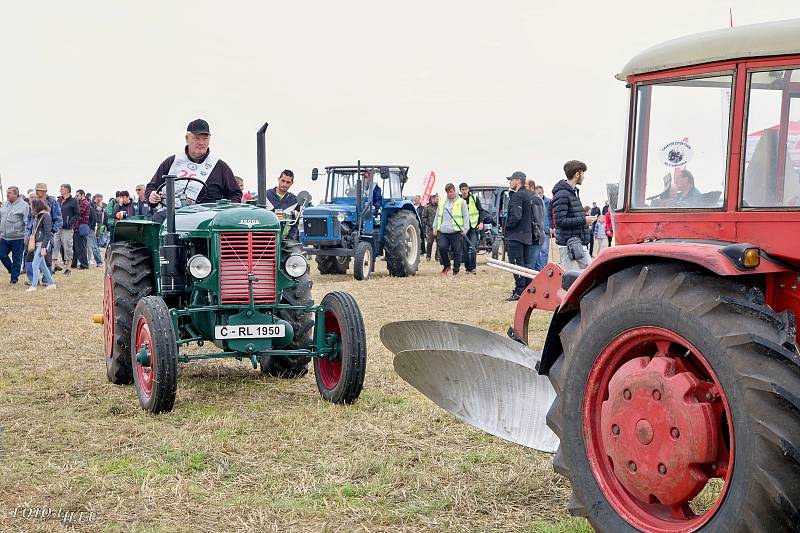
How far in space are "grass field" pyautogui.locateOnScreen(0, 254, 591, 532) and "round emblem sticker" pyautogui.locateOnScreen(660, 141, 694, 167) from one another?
57.4 inches

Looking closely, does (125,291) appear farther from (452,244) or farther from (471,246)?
(471,246)

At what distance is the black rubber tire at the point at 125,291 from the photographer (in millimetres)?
6578

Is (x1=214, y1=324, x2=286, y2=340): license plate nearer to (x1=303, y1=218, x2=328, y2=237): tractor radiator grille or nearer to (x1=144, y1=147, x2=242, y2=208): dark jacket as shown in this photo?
(x1=144, y1=147, x2=242, y2=208): dark jacket

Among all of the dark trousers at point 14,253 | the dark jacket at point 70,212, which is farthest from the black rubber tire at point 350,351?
the dark jacket at point 70,212

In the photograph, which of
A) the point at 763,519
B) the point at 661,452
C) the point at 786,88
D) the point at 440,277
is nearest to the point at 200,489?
the point at 661,452

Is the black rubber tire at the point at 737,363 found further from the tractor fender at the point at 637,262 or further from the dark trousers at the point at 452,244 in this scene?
the dark trousers at the point at 452,244

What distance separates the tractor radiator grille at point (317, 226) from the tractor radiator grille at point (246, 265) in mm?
Result: 10683

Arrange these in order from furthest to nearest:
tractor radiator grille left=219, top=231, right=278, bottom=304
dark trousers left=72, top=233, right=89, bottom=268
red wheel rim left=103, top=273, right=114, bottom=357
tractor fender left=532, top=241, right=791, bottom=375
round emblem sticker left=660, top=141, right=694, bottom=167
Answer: dark trousers left=72, top=233, right=89, bottom=268, red wheel rim left=103, top=273, right=114, bottom=357, tractor radiator grille left=219, top=231, right=278, bottom=304, round emblem sticker left=660, top=141, right=694, bottom=167, tractor fender left=532, top=241, right=791, bottom=375

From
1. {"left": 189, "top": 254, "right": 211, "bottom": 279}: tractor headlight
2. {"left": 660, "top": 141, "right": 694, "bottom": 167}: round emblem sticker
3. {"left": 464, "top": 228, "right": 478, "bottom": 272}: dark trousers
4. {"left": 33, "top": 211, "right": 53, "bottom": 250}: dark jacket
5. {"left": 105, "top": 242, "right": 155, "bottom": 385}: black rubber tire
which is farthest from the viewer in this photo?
{"left": 464, "top": 228, "right": 478, "bottom": 272}: dark trousers

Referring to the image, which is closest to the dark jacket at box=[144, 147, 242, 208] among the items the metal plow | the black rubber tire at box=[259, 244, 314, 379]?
the black rubber tire at box=[259, 244, 314, 379]

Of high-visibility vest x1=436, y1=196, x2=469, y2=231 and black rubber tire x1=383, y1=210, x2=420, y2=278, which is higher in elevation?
high-visibility vest x1=436, y1=196, x2=469, y2=231

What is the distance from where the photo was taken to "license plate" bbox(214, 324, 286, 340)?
5.95 meters

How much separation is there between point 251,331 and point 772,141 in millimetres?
3660

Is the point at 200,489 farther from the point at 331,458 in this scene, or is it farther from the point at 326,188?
the point at 326,188
